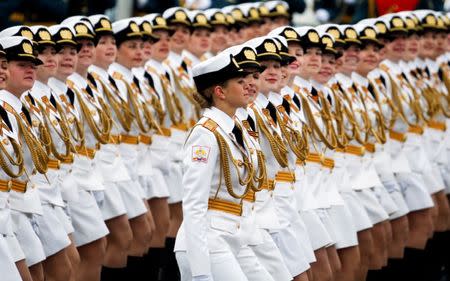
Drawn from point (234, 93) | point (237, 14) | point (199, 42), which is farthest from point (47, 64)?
point (237, 14)

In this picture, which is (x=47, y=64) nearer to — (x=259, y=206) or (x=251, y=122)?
(x=251, y=122)

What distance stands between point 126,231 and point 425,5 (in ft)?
25.6

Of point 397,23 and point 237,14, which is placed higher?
point 237,14

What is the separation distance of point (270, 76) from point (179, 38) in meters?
3.95

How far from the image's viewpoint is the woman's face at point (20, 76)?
10.9 meters

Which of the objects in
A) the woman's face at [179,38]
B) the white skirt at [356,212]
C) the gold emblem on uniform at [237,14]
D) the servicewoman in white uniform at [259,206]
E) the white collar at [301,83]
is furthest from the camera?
the gold emblem on uniform at [237,14]

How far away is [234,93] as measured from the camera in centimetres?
966

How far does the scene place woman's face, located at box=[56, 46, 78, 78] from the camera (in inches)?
476

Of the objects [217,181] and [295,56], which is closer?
[217,181]

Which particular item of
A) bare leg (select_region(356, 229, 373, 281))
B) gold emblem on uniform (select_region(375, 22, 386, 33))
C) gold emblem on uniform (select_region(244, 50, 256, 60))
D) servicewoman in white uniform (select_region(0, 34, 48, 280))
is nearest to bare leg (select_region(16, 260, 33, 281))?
servicewoman in white uniform (select_region(0, 34, 48, 280))

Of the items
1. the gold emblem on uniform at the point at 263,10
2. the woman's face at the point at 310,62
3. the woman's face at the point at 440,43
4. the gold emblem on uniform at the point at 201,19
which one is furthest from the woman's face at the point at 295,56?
the gold emblem on uniform at the point at 263,10

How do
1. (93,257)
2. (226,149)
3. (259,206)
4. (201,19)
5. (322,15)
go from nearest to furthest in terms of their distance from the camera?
(226,149), (259,206), (93,257), (201,19), (322,15)

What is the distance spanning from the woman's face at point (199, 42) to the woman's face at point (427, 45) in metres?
2.13

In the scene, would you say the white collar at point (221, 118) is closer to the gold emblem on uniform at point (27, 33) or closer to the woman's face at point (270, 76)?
the woman's face at point (270, 76)
